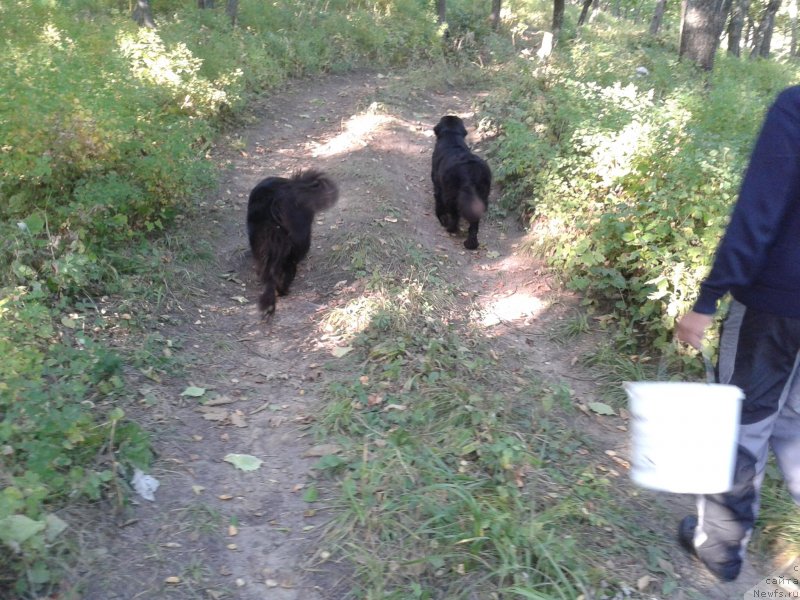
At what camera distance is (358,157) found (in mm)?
7539

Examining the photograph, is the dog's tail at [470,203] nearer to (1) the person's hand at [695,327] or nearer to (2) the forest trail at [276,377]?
(2) the forest trail at [276,377]

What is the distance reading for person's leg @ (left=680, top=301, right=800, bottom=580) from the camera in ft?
7.97

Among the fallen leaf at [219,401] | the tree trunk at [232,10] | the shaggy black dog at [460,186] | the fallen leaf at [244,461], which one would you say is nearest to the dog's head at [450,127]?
the shaggy black dog at [460,186]

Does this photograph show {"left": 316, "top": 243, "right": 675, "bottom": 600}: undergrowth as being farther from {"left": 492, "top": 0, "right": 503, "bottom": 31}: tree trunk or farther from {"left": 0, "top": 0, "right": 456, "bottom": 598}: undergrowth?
{"left": 492, "top": 0, "right": 503, "bottom": 31}: tree trunk

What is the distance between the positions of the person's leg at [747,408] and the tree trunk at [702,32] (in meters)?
9.26

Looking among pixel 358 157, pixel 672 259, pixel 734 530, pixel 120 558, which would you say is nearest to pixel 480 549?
pixel 734 530

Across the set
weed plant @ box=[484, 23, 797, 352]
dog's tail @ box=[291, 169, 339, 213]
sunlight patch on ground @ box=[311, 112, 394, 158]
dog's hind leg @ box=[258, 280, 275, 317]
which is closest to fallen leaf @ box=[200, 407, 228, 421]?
dog's hind leg @ box=[258, 280, 275, 317]

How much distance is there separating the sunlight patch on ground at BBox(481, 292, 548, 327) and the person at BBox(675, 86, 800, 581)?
249cm

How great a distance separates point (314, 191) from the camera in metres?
5.10

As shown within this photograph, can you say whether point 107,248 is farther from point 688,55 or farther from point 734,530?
point 688,55

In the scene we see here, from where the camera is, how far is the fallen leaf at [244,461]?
11.1 feet

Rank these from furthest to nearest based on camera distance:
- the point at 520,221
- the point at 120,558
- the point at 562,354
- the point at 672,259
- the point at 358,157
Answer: the point at 358,157 < the point at 520,221 < the point at 562,354 < the point at 672,259 < the point at 120,558

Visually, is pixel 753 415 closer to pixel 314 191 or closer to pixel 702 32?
pixel 314 191

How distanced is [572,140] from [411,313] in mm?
2546
